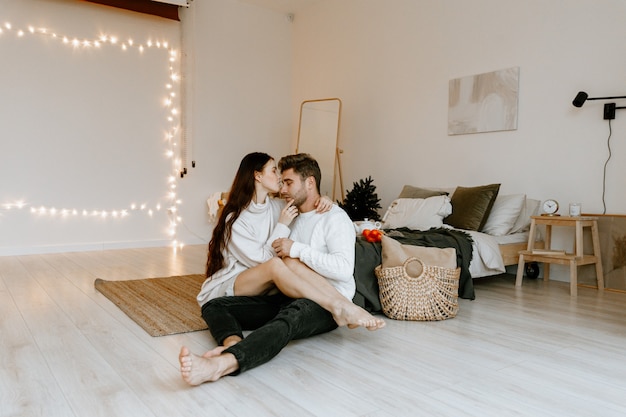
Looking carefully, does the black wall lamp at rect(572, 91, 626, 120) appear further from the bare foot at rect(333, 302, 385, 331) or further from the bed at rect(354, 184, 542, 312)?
the bare foot at rect(333, 302, 385, 331)

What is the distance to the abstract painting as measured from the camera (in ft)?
14.0

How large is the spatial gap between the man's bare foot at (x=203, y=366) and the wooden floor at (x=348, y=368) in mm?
48

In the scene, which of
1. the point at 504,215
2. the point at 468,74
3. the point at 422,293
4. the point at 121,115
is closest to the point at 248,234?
the point at 422,293

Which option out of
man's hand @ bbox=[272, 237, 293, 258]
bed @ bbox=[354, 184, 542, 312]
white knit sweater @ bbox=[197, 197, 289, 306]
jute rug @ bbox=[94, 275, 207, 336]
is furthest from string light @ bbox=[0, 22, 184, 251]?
man's hand @ bbox=[272, 237, 293, 258]

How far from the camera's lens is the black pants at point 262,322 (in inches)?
72.8

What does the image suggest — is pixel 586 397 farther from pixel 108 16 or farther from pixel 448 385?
pixel 108 16

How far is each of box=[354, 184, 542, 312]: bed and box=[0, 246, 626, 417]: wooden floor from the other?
47 cm

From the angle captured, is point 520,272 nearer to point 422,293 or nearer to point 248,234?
point 422,293

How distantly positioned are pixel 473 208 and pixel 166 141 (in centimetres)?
367

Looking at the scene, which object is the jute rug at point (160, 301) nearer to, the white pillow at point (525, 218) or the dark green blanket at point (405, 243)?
the dark green blanket at point (405, 243)

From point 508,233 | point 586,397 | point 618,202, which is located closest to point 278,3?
point 508,233

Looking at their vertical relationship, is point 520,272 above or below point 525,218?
below

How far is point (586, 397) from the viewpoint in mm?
1751

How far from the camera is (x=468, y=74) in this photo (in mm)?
4641
